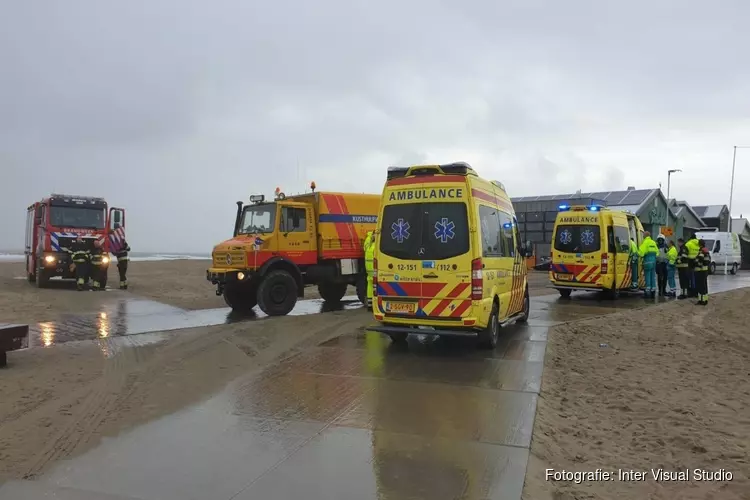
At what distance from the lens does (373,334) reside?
9766mm

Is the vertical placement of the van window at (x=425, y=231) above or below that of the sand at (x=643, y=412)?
above

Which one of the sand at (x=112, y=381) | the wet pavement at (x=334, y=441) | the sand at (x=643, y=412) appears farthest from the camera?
the sand at (x=112, y=381)

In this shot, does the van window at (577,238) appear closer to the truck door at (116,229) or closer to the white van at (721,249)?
the truck door at (116,229)

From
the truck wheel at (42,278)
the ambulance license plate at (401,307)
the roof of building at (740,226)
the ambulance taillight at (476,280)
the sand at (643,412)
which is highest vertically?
the roof of building at (740,226)

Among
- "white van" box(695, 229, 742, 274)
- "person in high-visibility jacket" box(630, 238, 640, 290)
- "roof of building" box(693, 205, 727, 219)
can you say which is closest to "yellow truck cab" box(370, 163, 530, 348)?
"person in high-visibility jacket" box(630, 238, 640, 290)

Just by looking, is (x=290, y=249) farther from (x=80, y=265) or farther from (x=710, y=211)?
(x=710, y=211)

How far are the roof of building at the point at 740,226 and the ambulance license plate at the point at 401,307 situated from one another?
55072 mm

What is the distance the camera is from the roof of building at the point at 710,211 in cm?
5006

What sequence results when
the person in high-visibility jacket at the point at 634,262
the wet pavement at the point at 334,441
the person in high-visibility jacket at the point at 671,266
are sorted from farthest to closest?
the person in high-visibility jacket at the point at 671,266 < the person in high-visibility jacket at the point at 634,262 < the wet pavement at the point at 334,441

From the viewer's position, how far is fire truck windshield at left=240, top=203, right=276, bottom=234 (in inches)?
498

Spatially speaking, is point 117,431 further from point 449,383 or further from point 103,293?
point 103,293

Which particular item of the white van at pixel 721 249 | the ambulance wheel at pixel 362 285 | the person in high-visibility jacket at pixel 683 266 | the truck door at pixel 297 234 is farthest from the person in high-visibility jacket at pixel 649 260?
the white van at pixel 721 249

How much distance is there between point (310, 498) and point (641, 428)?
3102 millimetres

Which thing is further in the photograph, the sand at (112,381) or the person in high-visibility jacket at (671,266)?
the person in high-visibility jacket at (671,266)
